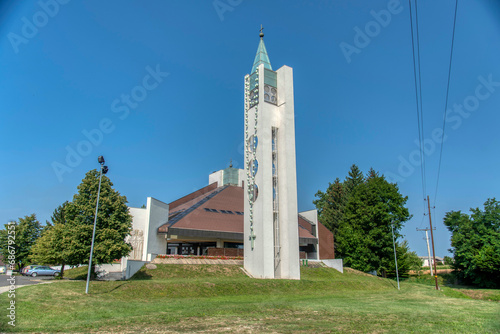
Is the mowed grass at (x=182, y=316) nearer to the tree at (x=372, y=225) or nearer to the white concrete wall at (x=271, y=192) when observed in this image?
the white concrete wall at (x=271, y=192)

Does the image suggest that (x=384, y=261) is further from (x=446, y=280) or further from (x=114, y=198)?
(x=114, y=198)

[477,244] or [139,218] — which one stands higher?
[139,218]

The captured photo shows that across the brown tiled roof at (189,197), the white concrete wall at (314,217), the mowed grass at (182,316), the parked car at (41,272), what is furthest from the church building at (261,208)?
the white concrete wall at (314,217)

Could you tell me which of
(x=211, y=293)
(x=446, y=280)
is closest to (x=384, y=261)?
(x=446, y=280)

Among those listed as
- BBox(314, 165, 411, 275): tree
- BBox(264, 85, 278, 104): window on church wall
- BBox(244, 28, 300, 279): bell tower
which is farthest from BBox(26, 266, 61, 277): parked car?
BBox(314, 165, 411, 275): tree

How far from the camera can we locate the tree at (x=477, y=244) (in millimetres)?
47519

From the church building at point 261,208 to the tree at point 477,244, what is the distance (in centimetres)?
3038

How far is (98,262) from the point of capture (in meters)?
24.6

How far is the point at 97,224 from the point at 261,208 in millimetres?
14505

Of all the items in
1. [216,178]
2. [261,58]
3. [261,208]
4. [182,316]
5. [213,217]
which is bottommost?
[182,316]

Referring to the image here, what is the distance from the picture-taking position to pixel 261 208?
3328cm

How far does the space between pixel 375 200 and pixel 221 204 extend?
22932mm

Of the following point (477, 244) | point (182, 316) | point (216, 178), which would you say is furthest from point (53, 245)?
point (477, 244)

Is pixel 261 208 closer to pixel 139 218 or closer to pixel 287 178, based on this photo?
pixel 287 178
